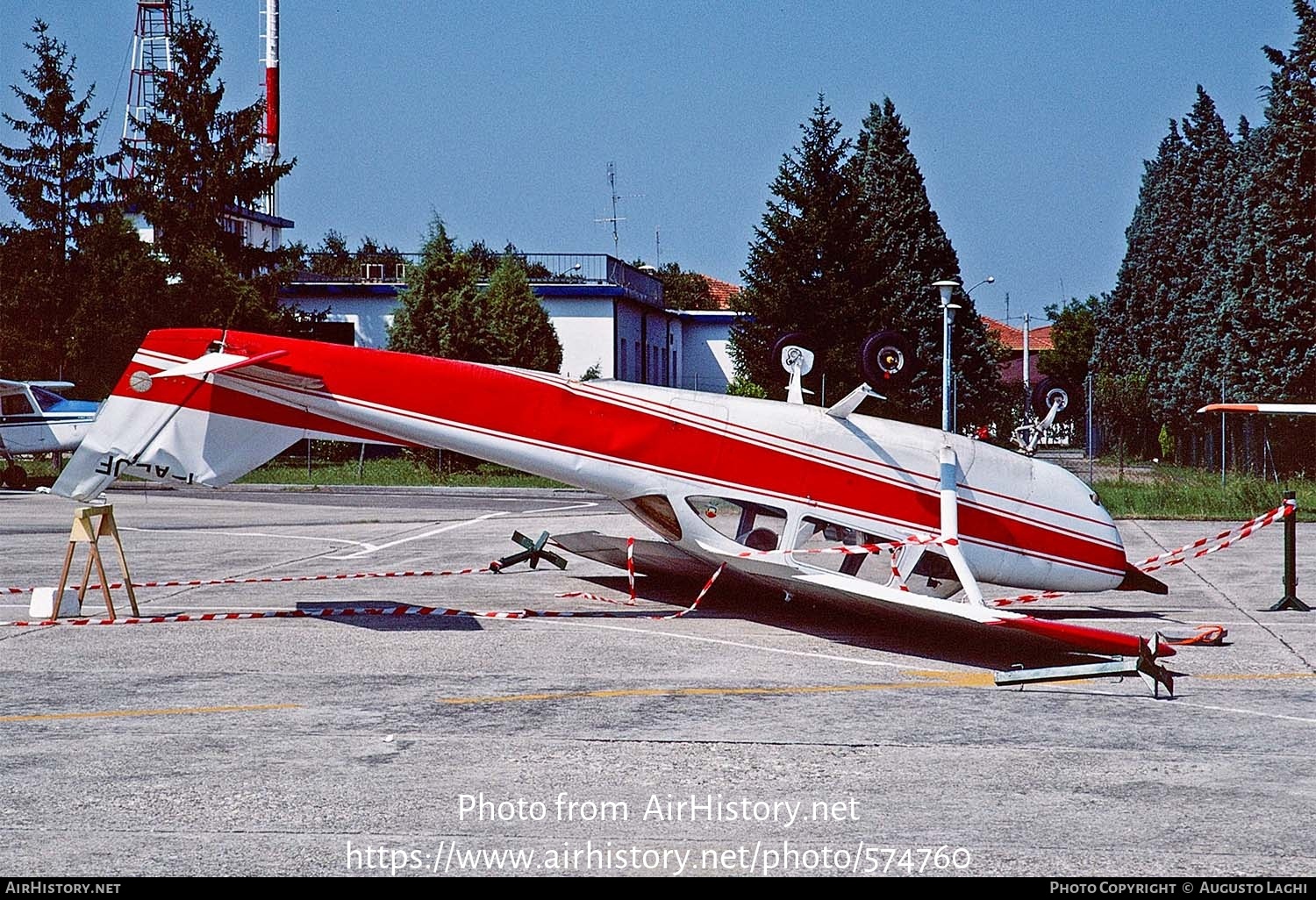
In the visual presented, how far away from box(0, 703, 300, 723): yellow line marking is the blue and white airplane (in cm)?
2670

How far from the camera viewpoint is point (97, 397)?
45.4 metres

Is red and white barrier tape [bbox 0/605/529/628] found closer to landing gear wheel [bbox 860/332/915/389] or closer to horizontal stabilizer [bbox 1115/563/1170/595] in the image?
landing gear wheel [bbox 860/332/915/389]

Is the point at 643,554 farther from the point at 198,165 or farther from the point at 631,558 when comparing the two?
the point at 198,165

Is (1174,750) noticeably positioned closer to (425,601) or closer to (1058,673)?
(1058,673)

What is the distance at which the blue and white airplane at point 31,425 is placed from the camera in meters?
34.7

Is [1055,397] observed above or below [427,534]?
above

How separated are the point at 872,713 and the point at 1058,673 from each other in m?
1.37

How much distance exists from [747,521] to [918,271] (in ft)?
132

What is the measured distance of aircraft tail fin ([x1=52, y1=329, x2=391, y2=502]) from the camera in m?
12.9

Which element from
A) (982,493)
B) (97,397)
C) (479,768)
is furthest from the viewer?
(97,397)

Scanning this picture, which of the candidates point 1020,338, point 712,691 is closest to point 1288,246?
point 712,691

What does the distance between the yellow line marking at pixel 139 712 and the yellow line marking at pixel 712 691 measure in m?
1.19

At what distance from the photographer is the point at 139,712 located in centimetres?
967

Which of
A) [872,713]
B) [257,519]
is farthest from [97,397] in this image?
[872,713]
